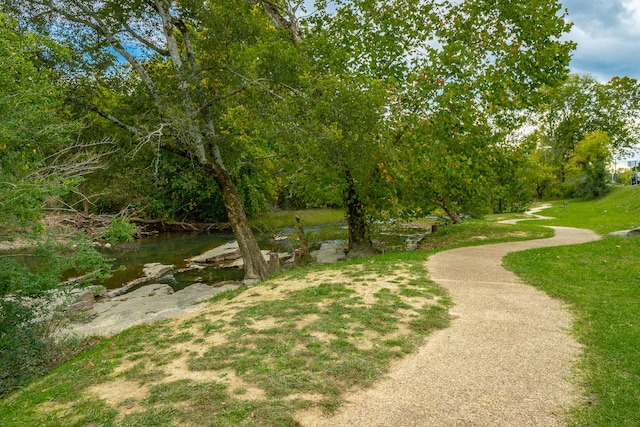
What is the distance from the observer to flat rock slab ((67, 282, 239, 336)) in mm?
9477

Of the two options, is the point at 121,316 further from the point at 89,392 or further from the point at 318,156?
the point at 318,156

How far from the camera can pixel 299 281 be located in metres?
10.2

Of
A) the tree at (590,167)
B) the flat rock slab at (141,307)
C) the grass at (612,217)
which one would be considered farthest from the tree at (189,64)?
the tree at (590,167)

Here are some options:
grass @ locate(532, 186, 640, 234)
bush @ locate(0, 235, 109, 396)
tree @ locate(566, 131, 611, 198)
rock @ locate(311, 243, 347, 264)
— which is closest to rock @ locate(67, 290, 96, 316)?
bush @ locate(0, 235, 109, 396)

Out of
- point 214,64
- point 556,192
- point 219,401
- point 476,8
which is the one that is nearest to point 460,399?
point 219,401

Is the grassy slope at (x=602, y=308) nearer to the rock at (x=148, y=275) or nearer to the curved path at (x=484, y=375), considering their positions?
the curved path at (x=484, y=375)

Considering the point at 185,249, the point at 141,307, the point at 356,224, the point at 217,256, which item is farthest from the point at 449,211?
the point at 141,307

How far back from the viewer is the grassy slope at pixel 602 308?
4.22 meters

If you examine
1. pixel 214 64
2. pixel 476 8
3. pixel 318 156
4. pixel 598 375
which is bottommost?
pixel 598 375

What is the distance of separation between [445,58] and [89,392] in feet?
41.2

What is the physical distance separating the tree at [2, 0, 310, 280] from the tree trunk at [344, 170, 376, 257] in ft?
13.1

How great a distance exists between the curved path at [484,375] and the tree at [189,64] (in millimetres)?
8809

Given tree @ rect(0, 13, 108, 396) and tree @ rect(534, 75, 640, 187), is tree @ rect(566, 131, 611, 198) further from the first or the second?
tree @ rect(0, 13, 108, 396)

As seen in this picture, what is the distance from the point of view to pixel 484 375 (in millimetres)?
4801
